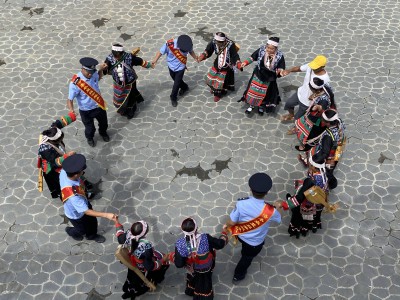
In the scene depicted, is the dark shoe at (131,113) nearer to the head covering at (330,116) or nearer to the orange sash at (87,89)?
the orange sash at (87,89)

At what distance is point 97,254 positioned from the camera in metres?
6.59

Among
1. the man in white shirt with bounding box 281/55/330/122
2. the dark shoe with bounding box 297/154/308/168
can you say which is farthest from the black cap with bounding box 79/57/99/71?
the dark shoe with bounding box 297/154/308/168

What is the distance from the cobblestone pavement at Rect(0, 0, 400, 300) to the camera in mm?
6352

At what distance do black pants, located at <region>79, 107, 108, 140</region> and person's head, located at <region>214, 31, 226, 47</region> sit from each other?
108 inches

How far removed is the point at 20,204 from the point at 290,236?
4.85 m

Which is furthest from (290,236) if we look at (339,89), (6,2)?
(6,2)

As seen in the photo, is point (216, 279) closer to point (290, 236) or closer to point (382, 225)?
point (290, 236)

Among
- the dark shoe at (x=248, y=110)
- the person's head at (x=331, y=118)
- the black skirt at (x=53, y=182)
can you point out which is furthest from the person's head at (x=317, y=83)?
the black skirt at (x=53, y=182)

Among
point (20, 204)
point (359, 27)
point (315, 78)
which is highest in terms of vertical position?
point (315, 78)

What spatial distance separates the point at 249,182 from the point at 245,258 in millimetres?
1266

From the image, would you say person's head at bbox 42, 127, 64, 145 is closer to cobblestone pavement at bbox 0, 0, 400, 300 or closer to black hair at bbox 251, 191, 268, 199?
cobblestone pavement at bbox 0, 0, 400, 300

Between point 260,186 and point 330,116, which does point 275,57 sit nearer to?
point 330,116

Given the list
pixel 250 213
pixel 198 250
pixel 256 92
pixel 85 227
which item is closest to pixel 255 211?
pixel 250 213

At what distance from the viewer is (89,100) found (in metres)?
7.57
